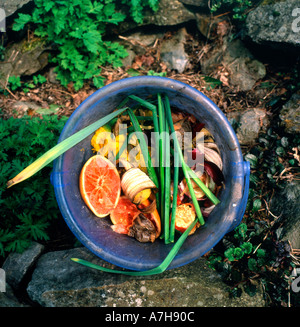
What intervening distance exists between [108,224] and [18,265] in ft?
2.65

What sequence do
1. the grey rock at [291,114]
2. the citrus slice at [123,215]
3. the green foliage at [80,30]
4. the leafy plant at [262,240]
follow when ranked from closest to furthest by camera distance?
1. the citrus slice at [123,215]
2. the leafy plant at [262,240]
3. the grey rock at [291,114]
4. the green foliage at [80,30]

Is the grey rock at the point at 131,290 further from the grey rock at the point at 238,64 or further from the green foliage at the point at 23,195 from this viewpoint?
the grey rock at the point at 238,64

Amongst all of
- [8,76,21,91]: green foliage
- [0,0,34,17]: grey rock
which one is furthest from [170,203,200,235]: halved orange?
[0,0,34,17]: grey rock

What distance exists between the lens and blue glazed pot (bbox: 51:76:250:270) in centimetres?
154

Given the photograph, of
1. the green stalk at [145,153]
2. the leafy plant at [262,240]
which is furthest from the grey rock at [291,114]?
the green stalk at [145,153]

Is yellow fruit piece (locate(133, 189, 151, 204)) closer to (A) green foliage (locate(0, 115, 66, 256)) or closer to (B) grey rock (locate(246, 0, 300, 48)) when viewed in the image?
(A) green foliage (locate(0, 115, 66, 256))

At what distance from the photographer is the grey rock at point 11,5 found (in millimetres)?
2566

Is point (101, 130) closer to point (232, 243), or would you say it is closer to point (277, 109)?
point (232, 243)

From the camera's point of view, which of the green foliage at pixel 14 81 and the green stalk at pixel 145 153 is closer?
the green stalk at pixel 145 153

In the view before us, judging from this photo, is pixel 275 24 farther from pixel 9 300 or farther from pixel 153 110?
pixel 9 300

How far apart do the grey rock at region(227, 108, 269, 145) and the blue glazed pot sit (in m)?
0.75

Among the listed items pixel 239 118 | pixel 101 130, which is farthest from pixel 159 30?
pixel 101 130

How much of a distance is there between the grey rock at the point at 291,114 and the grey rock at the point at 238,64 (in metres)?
0.47

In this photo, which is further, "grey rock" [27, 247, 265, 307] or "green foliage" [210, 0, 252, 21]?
"green foliage" [210, 0, 252, 21]
